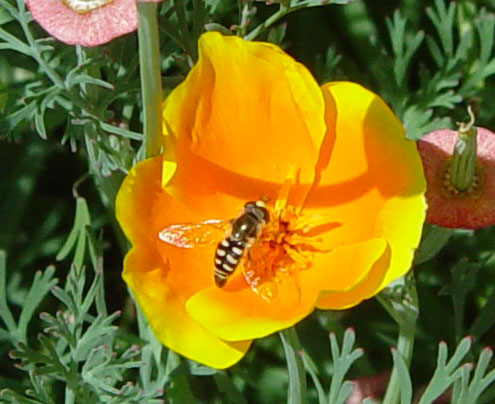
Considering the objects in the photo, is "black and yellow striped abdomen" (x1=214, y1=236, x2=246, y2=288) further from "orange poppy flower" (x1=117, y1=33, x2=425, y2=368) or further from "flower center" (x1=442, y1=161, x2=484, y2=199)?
"flower center" (x1=442, y1=161, x2=484, y2=199)

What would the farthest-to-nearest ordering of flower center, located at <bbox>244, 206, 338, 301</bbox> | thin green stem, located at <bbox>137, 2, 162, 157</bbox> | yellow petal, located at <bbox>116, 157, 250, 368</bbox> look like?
flower center, located at <bbox>244, 206, 338, 301</bbox>
yellow petal, located at <bbox>116, 157, 250, 368</bbox>
thin green stem, located at <bbox>137, 2, 162, 157</bbox>

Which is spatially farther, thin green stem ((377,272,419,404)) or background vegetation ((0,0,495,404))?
background vegetation ((0,0,495,404))

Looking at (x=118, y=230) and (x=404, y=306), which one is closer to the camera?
(x=404, y=306)

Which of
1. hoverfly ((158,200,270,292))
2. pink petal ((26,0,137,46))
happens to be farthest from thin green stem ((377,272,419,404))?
pink petal ((26,0,137,46))

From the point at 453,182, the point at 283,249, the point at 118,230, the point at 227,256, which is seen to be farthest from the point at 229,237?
the point at 118,230

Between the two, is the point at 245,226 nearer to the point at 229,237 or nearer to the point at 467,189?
the point at 229,237

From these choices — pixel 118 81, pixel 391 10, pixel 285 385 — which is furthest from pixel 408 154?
pixel 391 10
